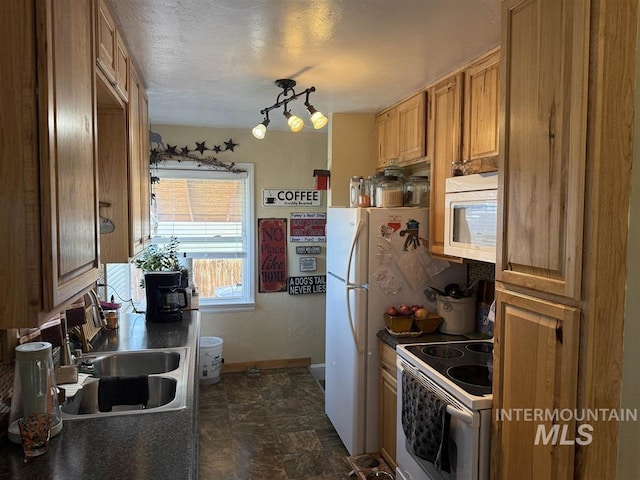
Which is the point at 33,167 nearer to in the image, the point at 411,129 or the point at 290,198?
the point at 411,129

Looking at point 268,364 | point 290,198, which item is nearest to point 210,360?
point 268,364

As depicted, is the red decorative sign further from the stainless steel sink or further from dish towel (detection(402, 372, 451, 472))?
dish towel (detection(402, 372, 451, 472))

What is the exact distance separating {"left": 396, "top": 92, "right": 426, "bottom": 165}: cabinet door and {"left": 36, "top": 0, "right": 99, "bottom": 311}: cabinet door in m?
2.05

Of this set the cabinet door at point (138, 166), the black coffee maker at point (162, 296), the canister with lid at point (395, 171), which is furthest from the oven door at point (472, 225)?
the black coffee maker at point (162, 296)

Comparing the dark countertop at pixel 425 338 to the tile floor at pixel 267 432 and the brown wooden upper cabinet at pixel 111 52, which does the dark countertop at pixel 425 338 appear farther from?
the brown wooden upper cabinet at pixel 111 52

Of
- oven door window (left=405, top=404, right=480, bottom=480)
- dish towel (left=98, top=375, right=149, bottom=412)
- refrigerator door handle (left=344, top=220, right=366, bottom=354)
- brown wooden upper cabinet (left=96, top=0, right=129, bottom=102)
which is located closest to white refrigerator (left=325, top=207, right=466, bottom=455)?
refrigerator door handle (left=344, top=220, right=366, bottom=354)

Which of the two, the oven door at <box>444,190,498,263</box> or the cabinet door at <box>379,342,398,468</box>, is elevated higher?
the oven door at <box>444,190,498,263</box>

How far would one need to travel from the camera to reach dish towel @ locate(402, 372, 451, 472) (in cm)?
191

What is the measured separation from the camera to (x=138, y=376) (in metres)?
1.97

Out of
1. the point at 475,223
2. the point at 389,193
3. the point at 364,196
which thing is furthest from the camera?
the point at 364,196

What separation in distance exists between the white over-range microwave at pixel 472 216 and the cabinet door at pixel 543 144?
16.4 inches

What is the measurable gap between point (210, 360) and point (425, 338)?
219 centimetres
